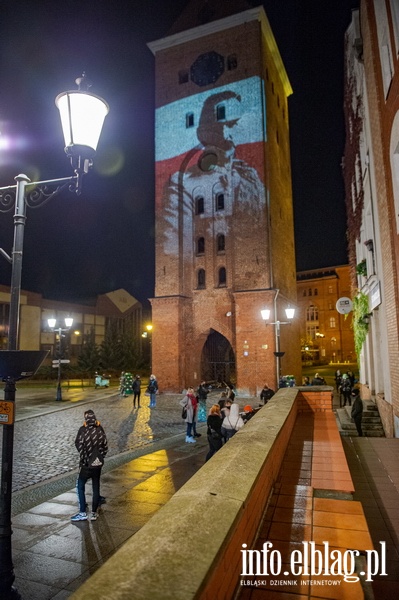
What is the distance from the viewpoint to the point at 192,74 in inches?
1161

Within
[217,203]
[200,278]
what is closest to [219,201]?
[217,203]

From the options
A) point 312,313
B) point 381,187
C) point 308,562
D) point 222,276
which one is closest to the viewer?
point 308,562

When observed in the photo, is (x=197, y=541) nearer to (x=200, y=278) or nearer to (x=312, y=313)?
(x=200, y=278)

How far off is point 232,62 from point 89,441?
29.5m

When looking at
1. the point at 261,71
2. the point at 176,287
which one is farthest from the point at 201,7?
the point at 176,287

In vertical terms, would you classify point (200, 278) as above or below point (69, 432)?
above

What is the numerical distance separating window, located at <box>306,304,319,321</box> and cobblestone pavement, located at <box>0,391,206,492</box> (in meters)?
61.8

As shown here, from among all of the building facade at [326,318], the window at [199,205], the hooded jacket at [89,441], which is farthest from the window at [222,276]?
the building facade at [326,318]

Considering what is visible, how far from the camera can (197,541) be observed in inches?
74.4

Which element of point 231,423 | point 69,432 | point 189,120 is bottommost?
point 69,432

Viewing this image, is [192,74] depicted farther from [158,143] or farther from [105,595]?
[105,595]

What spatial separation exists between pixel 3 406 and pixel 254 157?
25.5 meters

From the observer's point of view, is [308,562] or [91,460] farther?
[91,460]

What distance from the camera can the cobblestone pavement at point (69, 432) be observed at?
8.90 meters
